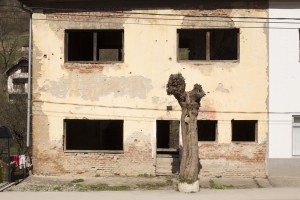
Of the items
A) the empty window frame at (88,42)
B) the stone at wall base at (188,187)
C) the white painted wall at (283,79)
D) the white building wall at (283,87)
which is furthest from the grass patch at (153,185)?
the empty window frame at (88,42)

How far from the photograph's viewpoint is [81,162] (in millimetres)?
16469

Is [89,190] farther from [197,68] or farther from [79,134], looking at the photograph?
[79,134]

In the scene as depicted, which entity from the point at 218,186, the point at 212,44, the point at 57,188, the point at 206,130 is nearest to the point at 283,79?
the point at 212,44

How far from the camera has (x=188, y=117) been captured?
1320 centimetres

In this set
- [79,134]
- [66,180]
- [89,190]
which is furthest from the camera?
[79,134]

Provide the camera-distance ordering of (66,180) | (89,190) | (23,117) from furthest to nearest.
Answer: (23,117) → (66,180) → (89,190)

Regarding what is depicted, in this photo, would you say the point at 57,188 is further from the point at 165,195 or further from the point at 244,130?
the point at 244,130

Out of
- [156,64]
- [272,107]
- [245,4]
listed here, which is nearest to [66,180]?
[156,64]

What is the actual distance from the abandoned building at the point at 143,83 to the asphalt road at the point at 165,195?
3157 mm

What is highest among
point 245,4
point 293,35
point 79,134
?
point 245,4

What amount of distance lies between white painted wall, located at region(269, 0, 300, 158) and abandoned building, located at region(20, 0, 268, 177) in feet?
0.88

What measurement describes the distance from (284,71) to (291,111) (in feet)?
4.81

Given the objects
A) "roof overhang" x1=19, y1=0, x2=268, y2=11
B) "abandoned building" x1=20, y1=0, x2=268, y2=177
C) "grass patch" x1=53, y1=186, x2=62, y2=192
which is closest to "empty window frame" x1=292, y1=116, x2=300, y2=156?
"abandoned building" x1=20, y1=0, x2=268, y2=177

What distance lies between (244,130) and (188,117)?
557 centimetres
